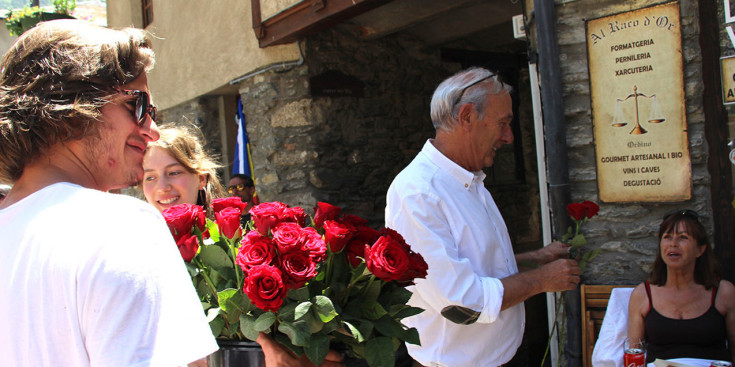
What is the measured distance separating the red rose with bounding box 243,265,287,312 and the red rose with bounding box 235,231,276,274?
0.14ft

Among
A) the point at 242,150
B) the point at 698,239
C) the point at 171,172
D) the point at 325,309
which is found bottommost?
the point at 698,239

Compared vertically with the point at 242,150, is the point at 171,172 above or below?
below

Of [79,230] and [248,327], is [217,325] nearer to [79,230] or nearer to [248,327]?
[248,327]

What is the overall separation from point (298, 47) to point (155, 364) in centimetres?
465

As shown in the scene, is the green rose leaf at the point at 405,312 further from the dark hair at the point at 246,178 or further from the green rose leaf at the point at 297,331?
the dark hair at the point at 246,178

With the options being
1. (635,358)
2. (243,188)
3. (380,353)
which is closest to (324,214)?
(380,353)

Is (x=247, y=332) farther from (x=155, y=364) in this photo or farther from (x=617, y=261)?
(x=617, y=261)

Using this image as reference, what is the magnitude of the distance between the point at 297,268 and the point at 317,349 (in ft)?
0.55

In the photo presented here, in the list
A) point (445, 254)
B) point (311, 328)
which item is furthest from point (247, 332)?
point (445, 254)

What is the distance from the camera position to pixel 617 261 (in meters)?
3.08

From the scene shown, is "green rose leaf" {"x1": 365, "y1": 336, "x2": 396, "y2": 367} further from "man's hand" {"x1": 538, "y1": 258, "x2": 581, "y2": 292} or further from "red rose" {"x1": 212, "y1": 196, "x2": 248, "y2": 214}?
"man's hand" {"x1": 538, "y1": 258, "x2": 581, "y2": 292}

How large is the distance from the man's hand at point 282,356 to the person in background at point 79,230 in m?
0.30

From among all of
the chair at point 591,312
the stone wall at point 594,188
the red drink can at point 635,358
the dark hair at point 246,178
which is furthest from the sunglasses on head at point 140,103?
the dark hair at point 246,178

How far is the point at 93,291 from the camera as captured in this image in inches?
32.1
